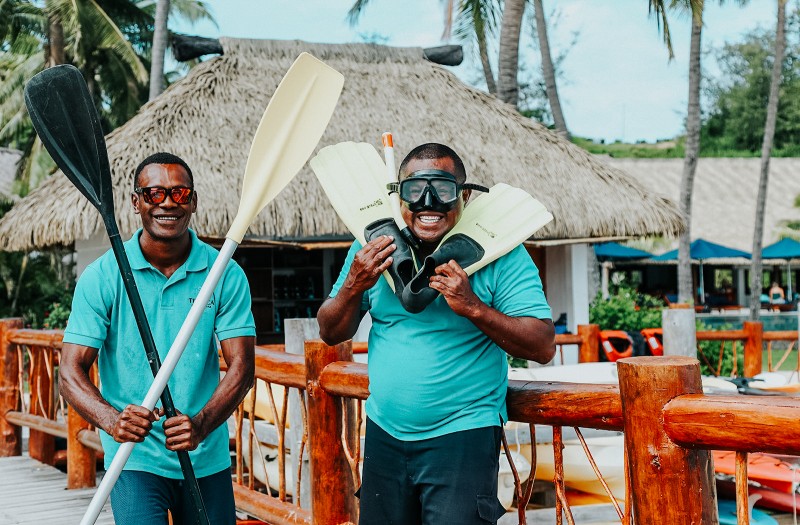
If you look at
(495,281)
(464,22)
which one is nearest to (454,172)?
(495,281)

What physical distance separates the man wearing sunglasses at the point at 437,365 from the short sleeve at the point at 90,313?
63 centimetres

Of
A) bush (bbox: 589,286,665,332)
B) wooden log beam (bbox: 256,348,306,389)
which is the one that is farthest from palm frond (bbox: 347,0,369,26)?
wooden log beam (bbox: 256,348,306,389)

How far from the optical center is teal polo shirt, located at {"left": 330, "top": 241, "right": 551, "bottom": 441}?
249 centimetres

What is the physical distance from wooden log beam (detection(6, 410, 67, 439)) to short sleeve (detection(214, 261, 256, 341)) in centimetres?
396

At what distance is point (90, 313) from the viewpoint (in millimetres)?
2660

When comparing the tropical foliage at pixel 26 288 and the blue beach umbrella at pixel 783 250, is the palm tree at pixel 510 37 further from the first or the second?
the blue beach umbrella at pixel 783 250

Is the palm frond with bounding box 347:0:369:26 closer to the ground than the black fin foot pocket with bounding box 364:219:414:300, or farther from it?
farther from it

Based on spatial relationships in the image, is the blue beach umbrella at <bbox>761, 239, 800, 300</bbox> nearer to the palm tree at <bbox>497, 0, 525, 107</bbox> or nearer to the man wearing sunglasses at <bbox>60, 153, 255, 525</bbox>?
the palm tree at <bbox>497, 0, 525, 107</bbox>

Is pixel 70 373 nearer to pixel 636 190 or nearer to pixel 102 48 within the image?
pixel 636 190

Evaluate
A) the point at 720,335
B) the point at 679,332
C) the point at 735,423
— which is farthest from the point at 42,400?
the point at 720,335

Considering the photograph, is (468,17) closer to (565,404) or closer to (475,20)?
(475,20)

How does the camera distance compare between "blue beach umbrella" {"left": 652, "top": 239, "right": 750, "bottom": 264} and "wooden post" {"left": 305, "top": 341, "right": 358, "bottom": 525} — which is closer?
"wooden post" {"left": 305, "top": 341, "right": 358, "bottom": 525}

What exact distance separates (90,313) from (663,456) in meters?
1.60

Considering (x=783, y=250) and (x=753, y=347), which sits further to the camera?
(x=783, y=250)
